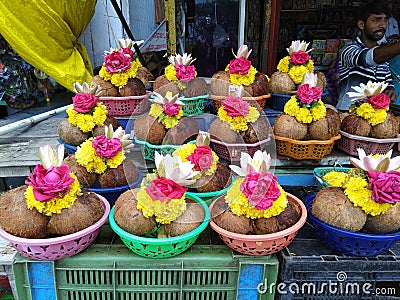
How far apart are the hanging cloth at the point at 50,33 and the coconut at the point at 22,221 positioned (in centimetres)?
244

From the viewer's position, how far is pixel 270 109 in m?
3.09

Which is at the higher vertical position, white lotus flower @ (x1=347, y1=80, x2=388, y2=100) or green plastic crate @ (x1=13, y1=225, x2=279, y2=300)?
white lotus flower @ (x1=347, y1=80, x2=388, y2=100)

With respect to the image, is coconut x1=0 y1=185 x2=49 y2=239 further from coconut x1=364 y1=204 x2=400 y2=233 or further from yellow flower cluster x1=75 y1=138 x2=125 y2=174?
coconut x1=364 y1=204 x2=400 y2=233

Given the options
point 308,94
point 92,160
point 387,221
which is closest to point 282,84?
point 308,94

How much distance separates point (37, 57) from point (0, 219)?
2.50m

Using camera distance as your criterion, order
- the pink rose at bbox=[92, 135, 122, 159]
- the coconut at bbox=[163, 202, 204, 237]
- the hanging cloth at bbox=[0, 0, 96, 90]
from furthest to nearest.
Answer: the hanging cloth at bbox=[0, 0, 96, 90] < the pink rose at bbox=[92, 135, 122, 159] < the coconut at bbox=[163, 202, 204, 237]

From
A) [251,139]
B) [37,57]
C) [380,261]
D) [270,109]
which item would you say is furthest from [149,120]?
[37,57]

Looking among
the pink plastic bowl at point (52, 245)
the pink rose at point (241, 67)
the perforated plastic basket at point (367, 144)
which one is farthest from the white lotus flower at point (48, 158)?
the perforated plastic basket at point (367, 144)

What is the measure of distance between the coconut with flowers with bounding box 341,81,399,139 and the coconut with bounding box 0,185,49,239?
2003 mm

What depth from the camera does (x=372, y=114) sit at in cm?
224

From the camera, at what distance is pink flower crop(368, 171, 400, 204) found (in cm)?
141

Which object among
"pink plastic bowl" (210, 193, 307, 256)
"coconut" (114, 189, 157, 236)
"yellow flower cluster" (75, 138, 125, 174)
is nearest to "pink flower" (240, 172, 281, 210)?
"pink plastic bowl" (210, 193, 307, 256)

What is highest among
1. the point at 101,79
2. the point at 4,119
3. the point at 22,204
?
the point at 101,79

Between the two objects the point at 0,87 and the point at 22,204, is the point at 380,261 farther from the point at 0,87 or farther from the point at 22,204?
the point at 0,87
